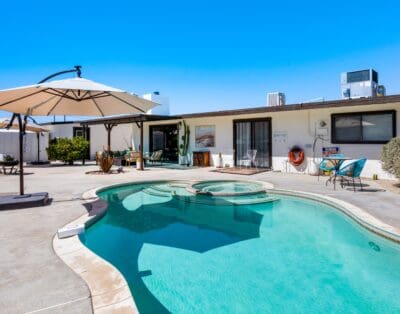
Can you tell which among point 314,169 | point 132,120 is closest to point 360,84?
point 314,169

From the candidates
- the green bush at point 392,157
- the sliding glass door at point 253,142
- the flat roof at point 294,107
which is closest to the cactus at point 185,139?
the flat roof at point 294,107

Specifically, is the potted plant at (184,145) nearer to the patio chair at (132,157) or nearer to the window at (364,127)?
the patio chair at (132,157)

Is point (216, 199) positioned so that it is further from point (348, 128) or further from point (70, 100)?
point (348, 128)

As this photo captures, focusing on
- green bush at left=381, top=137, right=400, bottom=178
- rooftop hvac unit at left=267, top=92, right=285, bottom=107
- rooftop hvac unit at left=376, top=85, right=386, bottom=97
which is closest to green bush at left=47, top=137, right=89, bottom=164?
rooftop hvac unit at left=267, top=92, right=285, bottom=107

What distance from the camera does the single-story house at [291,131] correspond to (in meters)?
10.2

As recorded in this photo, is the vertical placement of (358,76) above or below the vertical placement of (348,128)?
above

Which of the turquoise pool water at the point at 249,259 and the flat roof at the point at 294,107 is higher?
the flat roof at the point at 294,107

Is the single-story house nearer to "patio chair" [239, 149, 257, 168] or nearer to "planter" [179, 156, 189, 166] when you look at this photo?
"patio chair" [239, 149, 257, 168]

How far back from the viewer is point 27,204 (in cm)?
590

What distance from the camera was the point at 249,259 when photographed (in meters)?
4.16

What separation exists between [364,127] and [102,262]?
10804mm

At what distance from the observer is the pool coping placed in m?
2.39

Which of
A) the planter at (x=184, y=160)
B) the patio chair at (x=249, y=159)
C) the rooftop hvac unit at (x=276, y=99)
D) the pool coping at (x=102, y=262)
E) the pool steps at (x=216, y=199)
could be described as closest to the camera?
the pool coping at (x=102, y=262)

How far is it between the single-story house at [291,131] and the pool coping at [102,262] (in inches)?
211
